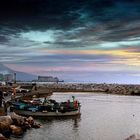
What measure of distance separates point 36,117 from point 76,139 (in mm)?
18076

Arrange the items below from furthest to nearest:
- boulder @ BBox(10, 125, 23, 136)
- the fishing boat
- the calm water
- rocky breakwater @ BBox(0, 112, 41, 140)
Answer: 1. the fishing boat
2. the calm water
3. boulder @ BBox(10, 125, 23, 136)
4. rocky breakwater @ BBox(0, 112, 41, 140)

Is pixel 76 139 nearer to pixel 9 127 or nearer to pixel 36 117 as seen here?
pixel 9 127

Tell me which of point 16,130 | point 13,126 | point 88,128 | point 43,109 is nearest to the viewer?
point 16,130

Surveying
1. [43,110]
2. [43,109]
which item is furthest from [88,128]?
[43,109]

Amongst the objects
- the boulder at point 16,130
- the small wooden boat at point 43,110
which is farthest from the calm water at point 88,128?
the small wooden boat at point 43,110

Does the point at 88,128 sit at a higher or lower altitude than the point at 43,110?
lower

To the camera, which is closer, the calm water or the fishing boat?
the calm water

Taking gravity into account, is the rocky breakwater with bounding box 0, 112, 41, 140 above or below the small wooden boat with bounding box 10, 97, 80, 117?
Answer: below

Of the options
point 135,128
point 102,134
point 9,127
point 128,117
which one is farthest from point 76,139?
point 128,117

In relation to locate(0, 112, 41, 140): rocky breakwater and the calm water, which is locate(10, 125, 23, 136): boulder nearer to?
locate(0, 112, 41, 140): rocky breakwater

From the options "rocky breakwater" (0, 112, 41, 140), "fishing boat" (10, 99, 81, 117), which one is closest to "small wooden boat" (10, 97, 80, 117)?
"fishing boat" (10, 99, 81, 117)

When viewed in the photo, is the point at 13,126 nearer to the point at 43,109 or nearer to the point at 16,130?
the point at 16,130

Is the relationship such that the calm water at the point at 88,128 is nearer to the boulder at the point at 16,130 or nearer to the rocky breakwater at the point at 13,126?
the boulder at the point at 16,130

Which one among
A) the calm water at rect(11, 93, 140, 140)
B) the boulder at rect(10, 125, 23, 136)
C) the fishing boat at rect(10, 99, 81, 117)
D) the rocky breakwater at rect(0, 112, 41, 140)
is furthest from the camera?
the fishing boat at rect(10, 99, 81, 117)
